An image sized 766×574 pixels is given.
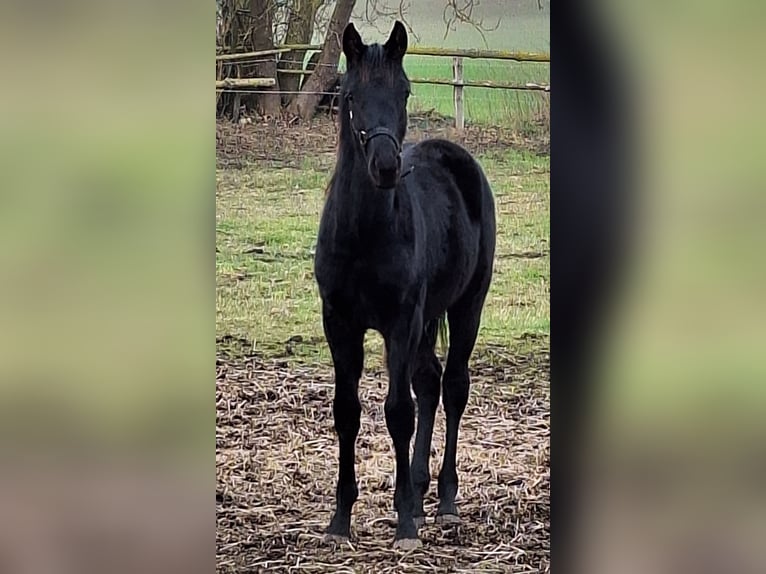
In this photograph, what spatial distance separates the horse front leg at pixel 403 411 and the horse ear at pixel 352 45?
2.31 ft

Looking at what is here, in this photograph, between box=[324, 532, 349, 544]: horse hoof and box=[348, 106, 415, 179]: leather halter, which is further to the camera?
box=[324, 532, 349, 544]: horse hoof

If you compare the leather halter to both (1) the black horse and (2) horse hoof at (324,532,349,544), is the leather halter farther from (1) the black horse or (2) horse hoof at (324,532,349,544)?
(2) horse hoof at (324,532,349,544)

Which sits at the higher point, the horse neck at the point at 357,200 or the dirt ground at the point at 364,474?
the horse neck at the point at 357,200

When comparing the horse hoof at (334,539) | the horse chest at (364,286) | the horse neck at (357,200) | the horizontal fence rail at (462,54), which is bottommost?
the horse hoof at (334,539)

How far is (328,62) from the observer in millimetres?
2768

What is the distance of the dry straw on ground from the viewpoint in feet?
9.30

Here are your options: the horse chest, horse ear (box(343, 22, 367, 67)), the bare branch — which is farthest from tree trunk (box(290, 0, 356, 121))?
the horse chest

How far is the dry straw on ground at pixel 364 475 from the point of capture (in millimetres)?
2834

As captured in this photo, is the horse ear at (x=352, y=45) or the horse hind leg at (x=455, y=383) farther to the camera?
the horse hind leg at (x=455, y=383)

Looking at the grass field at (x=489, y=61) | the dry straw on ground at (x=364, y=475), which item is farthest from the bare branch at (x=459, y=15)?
the dry straw on ground at (x=364, y=475)
